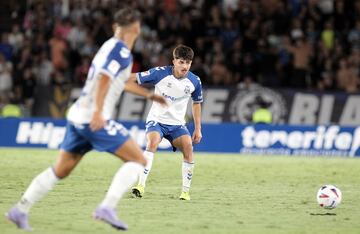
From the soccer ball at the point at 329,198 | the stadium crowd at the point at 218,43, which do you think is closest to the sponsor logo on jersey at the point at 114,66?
the soccer ball at the point at 329,198

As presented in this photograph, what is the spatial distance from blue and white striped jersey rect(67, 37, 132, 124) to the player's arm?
106mm

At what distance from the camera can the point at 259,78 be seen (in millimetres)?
23875

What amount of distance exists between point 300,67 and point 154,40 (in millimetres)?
4239

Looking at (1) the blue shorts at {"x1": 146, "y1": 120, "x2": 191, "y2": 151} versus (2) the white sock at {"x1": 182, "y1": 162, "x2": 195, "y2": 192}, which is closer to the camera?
(2) the white sock at {"x1": 182, "y1": 162, "x2": 195, "y2": 192}

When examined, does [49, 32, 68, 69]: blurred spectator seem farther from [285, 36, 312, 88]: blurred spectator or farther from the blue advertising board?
[285, 36, 312, 88]: blurred spectator

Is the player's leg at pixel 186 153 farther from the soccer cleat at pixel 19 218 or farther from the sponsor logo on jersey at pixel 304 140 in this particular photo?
the sponsor logo on jersey at pixel 304 140

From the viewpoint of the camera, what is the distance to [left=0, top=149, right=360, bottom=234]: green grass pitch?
9180mm

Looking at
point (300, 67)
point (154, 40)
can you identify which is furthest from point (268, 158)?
point (154, 40)

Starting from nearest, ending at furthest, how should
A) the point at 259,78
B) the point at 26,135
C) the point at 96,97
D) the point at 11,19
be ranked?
1. the point at 96,97
2. the point at 26,135
3. the point at 259,78
4. the point at 11,19

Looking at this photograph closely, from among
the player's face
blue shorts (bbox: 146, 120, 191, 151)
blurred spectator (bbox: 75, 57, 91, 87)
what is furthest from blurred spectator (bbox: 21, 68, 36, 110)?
the player's face

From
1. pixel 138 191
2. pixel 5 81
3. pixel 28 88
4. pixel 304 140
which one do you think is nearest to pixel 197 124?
pixel 138 191

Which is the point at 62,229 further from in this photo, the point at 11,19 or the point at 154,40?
the point at 11,19

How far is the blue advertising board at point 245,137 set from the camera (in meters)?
21.8

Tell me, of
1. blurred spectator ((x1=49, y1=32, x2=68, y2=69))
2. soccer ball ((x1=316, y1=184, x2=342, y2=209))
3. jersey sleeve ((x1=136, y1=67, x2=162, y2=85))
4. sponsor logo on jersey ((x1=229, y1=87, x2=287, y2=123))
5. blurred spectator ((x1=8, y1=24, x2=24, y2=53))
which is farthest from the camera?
blurred spectator ((x1=8, y1=24, x2=24, y2=53))
